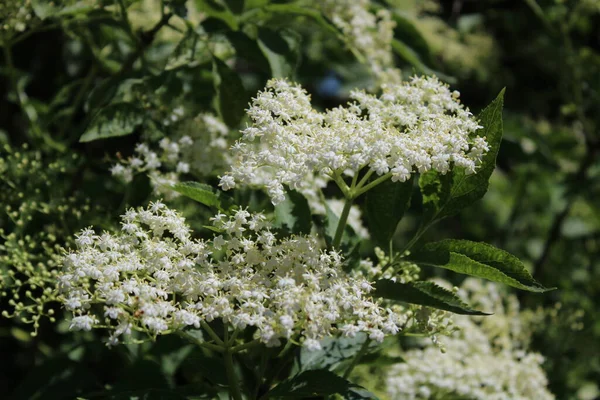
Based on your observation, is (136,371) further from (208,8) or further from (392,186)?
(208,8)

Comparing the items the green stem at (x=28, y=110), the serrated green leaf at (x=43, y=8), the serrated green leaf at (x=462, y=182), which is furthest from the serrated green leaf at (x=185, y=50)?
the serrated green leaf at (x=462, y=182)

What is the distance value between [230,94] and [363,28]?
30.3 inches

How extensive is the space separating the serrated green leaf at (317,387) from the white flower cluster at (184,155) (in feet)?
2.54

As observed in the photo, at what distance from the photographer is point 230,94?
2.33 metres

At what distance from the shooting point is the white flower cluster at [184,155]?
227 cm

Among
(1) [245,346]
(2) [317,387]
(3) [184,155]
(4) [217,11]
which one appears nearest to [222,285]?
(1) [245,346]

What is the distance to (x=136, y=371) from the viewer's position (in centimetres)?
207

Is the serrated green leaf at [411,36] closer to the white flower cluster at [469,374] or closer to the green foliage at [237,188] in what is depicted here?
the green foliage at [237,188]

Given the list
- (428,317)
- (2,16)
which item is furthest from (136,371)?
(2,16)

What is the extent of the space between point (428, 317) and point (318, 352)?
0.35 metres

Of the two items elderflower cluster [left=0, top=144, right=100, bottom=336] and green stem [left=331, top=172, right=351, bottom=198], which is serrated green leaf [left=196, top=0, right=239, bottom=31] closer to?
elderflower cluster [left=0, top=144, right=100, bottom=336]

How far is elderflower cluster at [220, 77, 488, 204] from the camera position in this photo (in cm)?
171

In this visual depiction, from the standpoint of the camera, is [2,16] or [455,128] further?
[2,16]

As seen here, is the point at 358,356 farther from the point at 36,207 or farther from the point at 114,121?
the point at 36,207
